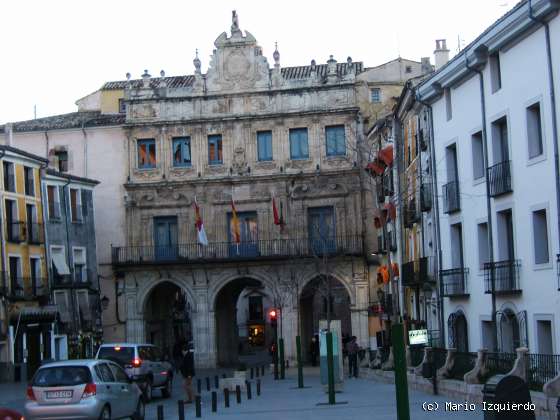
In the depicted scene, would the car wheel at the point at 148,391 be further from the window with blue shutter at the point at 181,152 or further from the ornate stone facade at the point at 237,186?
the window with blue shutter at the point at 181,152

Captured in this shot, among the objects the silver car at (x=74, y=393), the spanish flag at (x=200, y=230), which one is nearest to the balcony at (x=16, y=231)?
the spanish flag at (x=200, y=230)

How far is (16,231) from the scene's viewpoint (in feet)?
157

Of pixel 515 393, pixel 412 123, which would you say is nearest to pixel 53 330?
pixel 412 123

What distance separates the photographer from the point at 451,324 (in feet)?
113

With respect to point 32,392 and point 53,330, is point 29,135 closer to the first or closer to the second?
point 53,330

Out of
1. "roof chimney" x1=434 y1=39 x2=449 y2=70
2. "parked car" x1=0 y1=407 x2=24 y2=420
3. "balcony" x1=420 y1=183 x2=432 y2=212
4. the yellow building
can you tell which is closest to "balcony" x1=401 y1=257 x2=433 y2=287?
"balcony" x1=420 y1=183 x2=432 y2=212

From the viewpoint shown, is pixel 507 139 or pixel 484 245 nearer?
pixel 507 139

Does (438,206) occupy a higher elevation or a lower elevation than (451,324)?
higher

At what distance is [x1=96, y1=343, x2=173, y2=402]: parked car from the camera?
100 feet

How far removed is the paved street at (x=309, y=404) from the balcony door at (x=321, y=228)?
52.0 feet

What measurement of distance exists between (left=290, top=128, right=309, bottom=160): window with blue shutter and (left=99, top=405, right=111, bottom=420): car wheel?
34.7 m

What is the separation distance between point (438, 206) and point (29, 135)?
97.3 ft

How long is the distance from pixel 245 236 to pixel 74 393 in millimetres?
34671

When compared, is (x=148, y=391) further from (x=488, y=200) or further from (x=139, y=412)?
(x=488, y=200)
